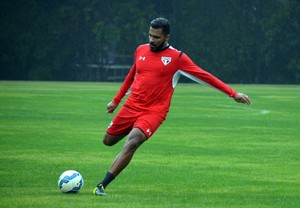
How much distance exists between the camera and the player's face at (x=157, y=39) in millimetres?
11352

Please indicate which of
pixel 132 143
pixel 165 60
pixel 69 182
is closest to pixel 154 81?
pixel 165 60

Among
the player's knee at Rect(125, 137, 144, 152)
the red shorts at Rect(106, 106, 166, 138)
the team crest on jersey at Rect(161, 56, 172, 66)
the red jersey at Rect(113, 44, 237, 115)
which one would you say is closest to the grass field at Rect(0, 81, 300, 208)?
the player's knee at Rect(125, 137, 144, 152)

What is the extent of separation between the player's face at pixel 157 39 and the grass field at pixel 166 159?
177 cm

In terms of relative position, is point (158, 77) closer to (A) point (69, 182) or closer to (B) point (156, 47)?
(B) point (156, 47)

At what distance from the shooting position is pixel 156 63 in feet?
37.9

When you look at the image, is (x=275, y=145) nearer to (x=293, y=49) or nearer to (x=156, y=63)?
(x=156, y=63)

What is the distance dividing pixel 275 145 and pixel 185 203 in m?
8.44

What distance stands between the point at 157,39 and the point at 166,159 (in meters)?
4.69

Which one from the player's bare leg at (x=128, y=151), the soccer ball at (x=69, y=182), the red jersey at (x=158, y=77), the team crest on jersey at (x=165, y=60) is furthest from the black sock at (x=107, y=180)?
the team crest on jersey at (x=165, y=60)

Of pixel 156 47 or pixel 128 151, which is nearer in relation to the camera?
pixel 128 151

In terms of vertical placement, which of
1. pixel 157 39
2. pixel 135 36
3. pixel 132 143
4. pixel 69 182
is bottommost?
pixel 135 36

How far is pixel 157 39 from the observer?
11.4m

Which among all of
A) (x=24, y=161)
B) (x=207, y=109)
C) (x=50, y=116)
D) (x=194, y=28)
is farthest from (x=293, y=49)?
(x=24, y=161)

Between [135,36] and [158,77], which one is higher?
[158,77]
